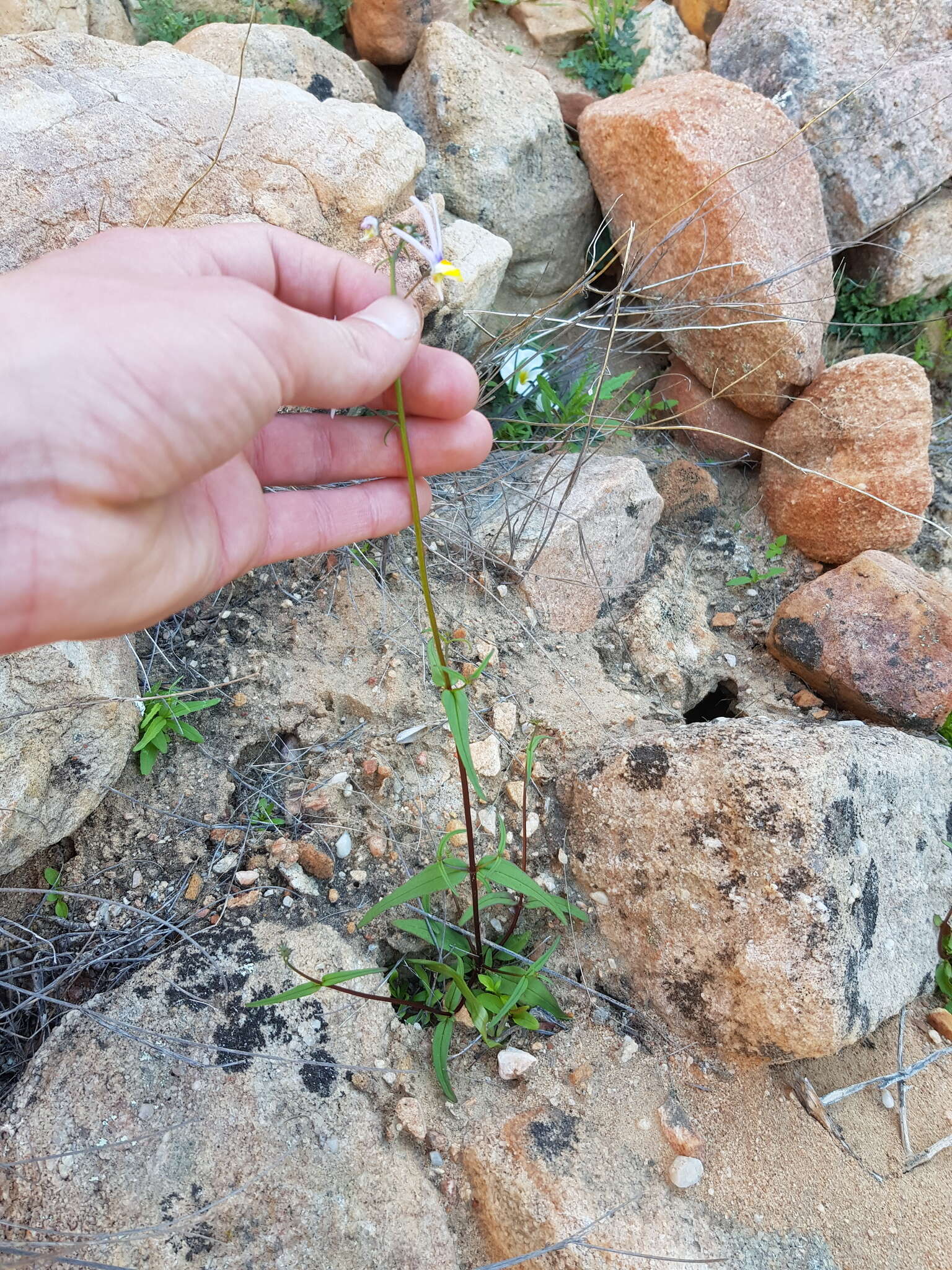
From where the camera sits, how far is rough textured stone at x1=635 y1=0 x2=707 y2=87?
135 inches

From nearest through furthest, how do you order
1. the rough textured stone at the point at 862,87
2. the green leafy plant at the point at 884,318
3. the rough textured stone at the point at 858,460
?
1. the rough textured stone at the point at 858,460
2. the rough textured stone at the point at 862,87
3. the green leafy plant at the point at 884,318

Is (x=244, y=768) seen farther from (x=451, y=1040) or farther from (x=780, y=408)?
(x=780, y=408)

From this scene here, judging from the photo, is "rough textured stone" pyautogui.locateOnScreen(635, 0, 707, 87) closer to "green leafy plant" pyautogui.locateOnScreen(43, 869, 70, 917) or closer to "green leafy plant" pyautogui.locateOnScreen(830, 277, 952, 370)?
"green leafy plant" pyautogui.locateOnScreen(830, 277, 952, 370)

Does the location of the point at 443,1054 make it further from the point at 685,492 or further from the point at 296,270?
the point at 685,492

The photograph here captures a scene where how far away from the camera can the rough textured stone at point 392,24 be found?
3107 mm

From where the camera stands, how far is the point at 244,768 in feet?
6.50

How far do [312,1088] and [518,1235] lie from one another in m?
0.48

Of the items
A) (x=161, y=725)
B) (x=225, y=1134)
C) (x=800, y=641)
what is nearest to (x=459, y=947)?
(x=225, y=1134)

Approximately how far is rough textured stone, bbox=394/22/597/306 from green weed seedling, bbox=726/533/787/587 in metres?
1.50

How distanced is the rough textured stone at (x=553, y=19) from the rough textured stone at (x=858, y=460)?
1982mm

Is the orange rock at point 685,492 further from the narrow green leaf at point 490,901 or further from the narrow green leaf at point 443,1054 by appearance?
the narrow green leaf at point 443,1054

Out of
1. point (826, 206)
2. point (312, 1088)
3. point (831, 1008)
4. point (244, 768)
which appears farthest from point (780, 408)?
point (312, 1088)

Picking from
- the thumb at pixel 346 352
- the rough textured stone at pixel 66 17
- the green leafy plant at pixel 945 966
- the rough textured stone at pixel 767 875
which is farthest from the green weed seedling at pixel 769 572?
the rough textured stone at pixel 66 17

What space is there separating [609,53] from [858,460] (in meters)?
2.19
